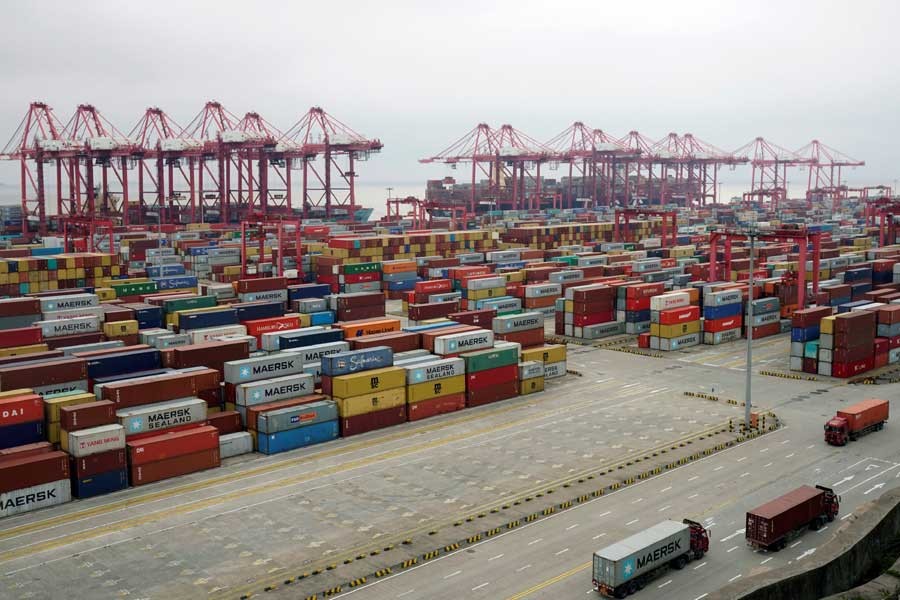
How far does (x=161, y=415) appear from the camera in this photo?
4134 cm

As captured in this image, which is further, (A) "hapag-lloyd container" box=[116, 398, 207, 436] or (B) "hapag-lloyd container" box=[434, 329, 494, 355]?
(B) "hapag-lloyd container" box=[434, 329, 494, 355]

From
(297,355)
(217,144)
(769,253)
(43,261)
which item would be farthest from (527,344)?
(217,144)

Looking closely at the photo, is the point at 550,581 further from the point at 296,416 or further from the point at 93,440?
the point at 93,440

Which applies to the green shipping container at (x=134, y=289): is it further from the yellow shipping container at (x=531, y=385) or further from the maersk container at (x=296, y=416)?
the yellow shipping container at (x=531, y=385)

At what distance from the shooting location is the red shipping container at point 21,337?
52.6 metres

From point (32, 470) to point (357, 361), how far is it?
17.4m

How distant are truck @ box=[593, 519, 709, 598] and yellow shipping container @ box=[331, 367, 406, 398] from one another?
66.1 ft

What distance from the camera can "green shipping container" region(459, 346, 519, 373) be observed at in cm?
5172

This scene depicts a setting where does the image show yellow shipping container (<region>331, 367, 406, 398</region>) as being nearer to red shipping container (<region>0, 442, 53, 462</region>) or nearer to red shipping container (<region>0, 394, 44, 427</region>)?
red shipping container (<region>0, 442, 53, 462</region>)

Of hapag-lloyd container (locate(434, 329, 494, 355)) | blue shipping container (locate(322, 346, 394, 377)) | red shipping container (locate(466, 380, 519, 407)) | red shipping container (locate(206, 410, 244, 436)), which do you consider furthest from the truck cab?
red shipping container (locate(206, 410, 244, 436))

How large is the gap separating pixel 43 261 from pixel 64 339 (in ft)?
91.0

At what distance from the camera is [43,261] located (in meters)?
79.9

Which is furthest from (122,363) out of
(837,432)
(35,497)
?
(837,432)

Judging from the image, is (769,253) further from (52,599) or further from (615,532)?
(52,599)
